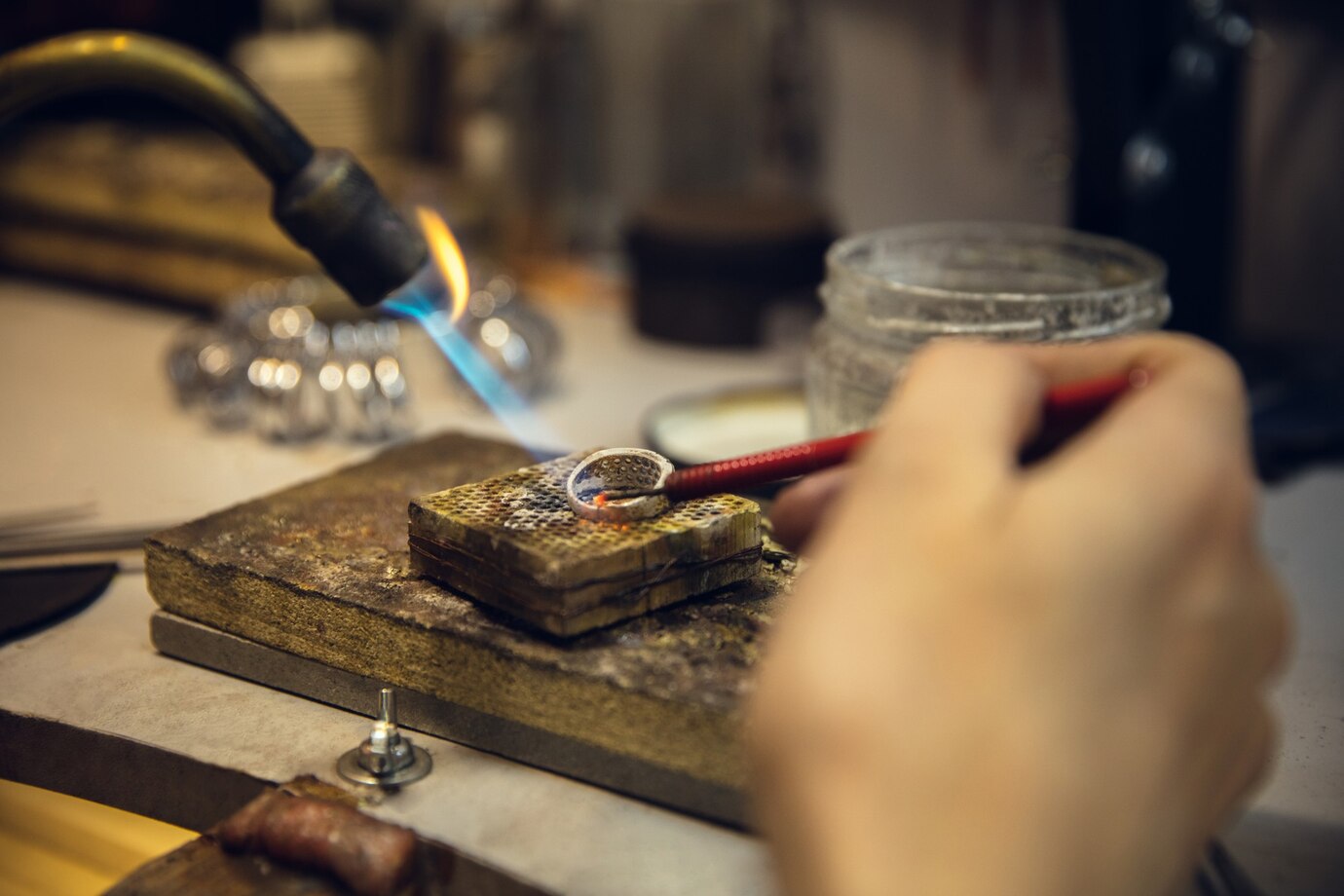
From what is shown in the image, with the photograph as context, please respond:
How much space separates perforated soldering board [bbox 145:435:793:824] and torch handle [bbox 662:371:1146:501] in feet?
0.31

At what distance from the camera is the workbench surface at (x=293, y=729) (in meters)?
0.72

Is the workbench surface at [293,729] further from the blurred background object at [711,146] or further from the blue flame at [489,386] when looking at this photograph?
the blurred background object at [711,146]

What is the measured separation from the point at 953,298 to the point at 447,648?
504 mm

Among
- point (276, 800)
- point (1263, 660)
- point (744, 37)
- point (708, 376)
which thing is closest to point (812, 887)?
point (1263, 660)

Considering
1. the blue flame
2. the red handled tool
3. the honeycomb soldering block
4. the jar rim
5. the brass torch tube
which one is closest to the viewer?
the red handled tool

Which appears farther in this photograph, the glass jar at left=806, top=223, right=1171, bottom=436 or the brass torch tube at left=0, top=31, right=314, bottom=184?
the glass jar at left=806, top=223, right=1171, bottom=436

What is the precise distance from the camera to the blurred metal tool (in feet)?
4.94

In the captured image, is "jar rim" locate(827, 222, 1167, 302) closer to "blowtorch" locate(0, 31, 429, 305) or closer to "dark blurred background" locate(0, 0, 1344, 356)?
"dark blurred background" locate(0, 0, 1344, 356)

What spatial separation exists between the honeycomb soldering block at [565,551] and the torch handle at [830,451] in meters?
0.04

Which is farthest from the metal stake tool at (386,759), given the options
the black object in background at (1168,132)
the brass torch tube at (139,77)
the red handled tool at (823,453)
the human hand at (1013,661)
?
the black object in background at (1168,132)

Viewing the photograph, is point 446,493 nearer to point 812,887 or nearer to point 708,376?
point 812,887

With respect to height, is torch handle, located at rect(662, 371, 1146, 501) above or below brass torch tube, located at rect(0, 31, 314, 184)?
below

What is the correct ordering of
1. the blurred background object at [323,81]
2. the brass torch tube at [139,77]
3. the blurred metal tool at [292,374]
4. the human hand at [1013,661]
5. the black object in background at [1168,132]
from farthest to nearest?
the blurred background object at [323,81], the blurred metal tool at [292,374], the black object in background at [1168,132], the brass torch tube at [139,77], the human hand at [1013,661]

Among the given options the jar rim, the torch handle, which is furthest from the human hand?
the jar rim
